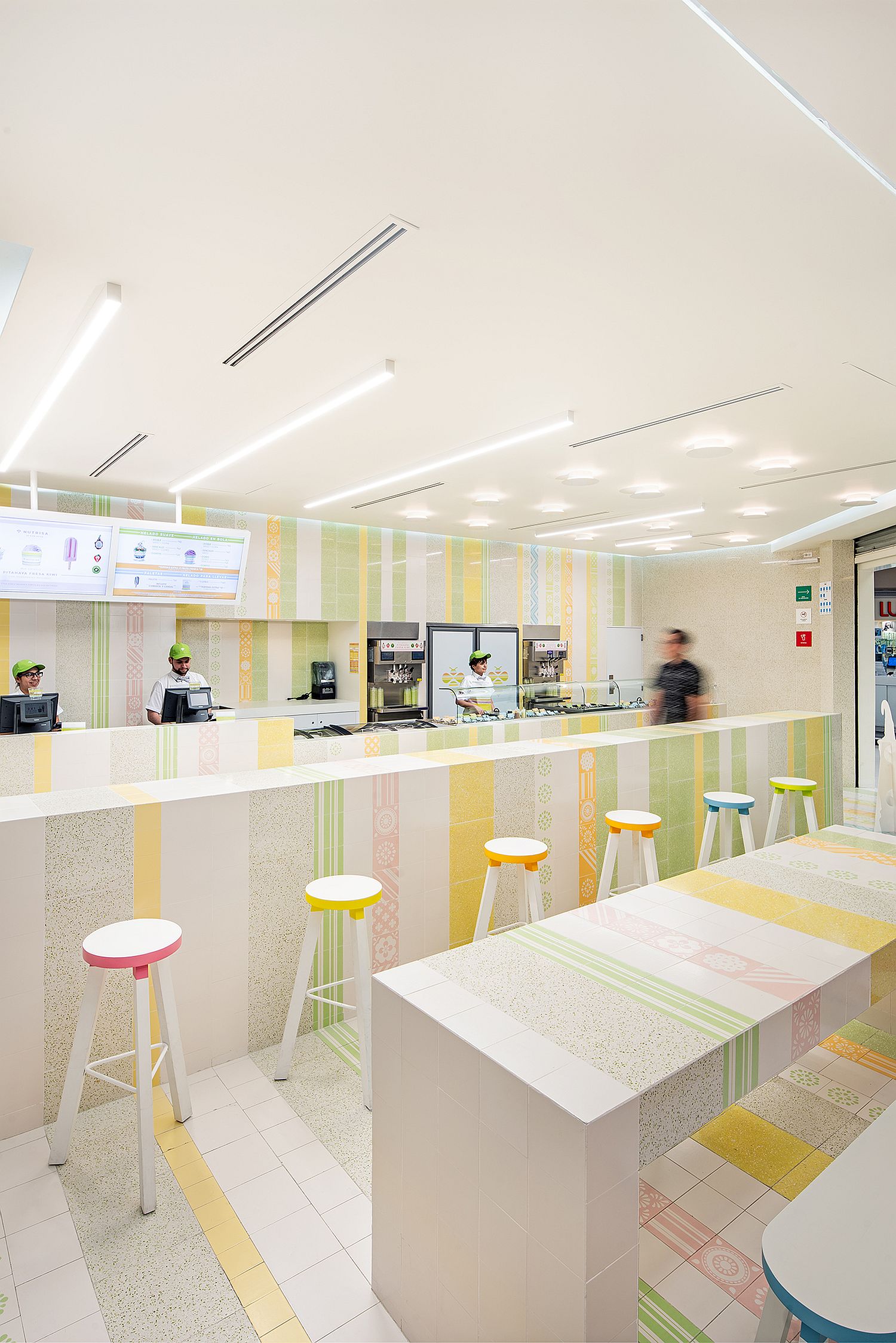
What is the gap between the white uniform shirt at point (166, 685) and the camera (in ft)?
18.1

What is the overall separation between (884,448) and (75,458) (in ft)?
16.3

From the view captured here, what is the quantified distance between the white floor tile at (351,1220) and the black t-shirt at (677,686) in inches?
145

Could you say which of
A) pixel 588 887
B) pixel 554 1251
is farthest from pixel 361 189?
pixel 588 887

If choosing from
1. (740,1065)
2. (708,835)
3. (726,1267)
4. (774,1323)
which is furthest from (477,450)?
(774,1323)

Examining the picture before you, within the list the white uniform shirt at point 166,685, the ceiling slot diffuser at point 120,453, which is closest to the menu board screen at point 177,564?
the ceiling slot diffuser at point 120,453

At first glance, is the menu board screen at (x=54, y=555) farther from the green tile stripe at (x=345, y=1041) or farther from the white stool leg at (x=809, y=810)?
the white stool leg at (x=809, y=810)

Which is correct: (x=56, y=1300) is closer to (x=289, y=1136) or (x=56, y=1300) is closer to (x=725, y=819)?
(x=289, y=1136)

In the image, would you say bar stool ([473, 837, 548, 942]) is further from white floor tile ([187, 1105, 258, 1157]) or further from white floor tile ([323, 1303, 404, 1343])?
white floor tile ([323, 1303, 404, 1343])

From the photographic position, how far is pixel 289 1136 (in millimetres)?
2227

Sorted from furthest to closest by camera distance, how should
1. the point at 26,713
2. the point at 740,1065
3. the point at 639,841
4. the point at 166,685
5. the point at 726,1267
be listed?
the point at 166,685, the point at 26,713, the point at 639,841, the point at 726,1267, the point at 740,1065

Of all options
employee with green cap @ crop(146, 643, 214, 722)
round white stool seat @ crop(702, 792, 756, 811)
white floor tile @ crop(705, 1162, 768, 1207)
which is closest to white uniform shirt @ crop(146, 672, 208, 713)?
employee with green cap @ crop(146, 643, 214, 722)

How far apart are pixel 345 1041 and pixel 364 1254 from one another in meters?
0.98

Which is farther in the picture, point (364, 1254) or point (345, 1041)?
point (345, 1041)

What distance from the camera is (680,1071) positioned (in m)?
1.26
